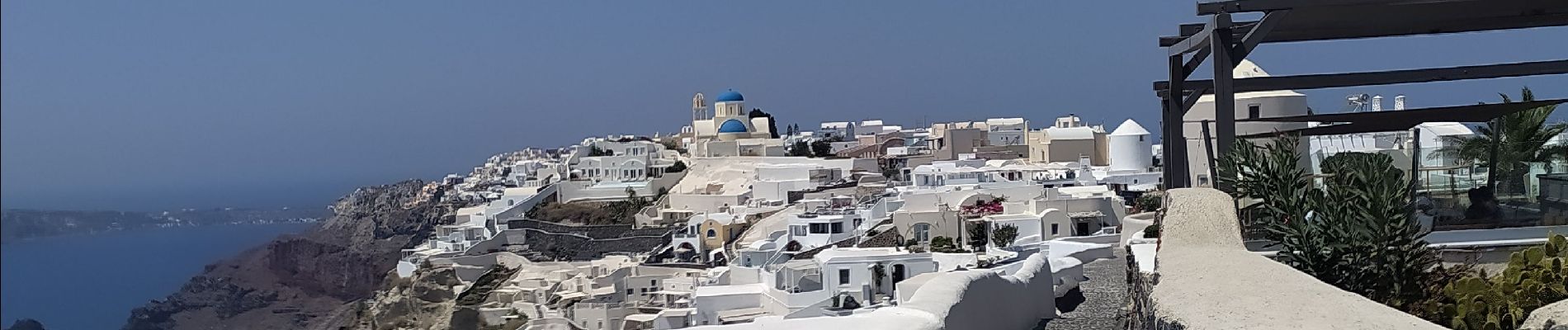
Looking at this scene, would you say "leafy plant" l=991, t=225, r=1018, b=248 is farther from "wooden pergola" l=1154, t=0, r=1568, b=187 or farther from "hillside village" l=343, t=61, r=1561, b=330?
"wooden pergola" l=1154, t=0, r=1568, b=187

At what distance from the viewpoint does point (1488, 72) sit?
591 cm

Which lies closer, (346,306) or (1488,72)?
(1488,72)

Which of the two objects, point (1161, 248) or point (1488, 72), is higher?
point (1488, 72)

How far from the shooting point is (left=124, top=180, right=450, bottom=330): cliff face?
24719 millimetres

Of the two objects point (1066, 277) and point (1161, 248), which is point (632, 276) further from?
point (1161, 248)

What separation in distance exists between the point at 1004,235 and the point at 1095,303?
42.2 ft

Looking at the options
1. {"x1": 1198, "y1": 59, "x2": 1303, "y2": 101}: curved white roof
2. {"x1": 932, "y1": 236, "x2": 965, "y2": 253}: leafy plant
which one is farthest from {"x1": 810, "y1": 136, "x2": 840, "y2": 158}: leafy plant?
{"x1": 1198, "y1": 59, "x2": 1303, "y2": 101}: curved white roof

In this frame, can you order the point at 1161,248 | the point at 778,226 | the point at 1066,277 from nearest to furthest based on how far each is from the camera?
the point at 1161,248 → the point at 1066,277 → the point at 778,226

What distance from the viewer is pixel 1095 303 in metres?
7.35

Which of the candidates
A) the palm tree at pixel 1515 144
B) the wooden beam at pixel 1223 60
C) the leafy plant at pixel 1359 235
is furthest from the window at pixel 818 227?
the leafy plant at pixel 1359 235

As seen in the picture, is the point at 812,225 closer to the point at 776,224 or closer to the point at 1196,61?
the point at 776,224

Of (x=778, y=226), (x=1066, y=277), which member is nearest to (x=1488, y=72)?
(x=1066, y=277)

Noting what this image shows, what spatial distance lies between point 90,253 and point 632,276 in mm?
18223

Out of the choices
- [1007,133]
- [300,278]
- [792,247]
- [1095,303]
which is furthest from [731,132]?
[1095,303]
